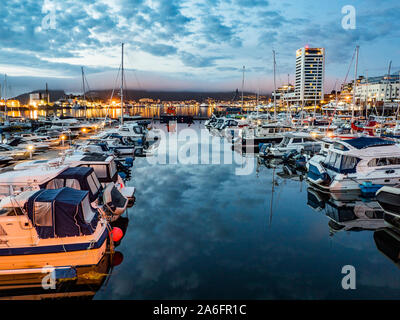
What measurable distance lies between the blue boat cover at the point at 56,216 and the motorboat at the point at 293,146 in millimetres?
21210

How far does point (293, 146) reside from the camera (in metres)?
26.5

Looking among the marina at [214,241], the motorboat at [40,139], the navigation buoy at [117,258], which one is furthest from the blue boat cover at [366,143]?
the motorboat at [40,139]

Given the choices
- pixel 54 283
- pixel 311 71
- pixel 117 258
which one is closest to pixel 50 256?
pixel 54 283

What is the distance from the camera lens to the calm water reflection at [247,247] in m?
7.85

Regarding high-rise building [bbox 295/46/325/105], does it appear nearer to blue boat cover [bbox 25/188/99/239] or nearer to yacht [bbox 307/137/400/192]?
yacht [bbox 307/137/400/192]

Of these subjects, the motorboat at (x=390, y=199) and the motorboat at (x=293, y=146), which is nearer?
the motorboat at (x=390, y=199)

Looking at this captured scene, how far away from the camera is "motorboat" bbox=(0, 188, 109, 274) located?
25.9 feet

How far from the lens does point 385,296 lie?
755 centimetres

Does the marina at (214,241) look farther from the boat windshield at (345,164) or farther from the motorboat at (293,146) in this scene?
the motorboat at (293,146)

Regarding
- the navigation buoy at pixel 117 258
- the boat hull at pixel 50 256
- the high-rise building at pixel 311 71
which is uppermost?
the high-rise building at pixel 311 71

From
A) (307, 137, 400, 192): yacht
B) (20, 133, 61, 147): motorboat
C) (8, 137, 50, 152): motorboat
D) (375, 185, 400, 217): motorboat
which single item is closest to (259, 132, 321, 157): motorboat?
(307, 137, 400, 192): yacht

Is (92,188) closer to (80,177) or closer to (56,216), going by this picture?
(80,177)

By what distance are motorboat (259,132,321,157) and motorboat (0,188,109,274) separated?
21173 mm
